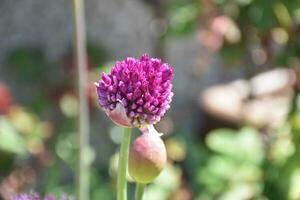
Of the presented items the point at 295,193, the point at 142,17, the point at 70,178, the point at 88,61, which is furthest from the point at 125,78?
the point at 142,17

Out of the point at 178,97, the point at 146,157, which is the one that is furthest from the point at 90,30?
the point at 146,157

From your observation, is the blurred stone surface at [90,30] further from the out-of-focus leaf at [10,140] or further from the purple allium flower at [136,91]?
the purple allium flower at [136,91]

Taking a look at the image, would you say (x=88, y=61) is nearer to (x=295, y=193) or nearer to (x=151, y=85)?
(x=295, y=193)

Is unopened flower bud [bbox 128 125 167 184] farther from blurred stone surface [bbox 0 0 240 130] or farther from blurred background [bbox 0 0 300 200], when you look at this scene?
blurred stone surface [bbox 0 0 240 130]

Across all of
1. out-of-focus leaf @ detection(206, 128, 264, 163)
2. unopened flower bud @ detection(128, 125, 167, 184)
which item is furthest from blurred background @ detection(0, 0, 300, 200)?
unopened flower bud @ detection(128, 125, 167, 184)

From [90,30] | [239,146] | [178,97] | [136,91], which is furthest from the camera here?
[178,97]

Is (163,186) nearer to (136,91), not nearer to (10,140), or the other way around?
(10,140)
